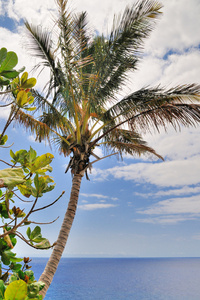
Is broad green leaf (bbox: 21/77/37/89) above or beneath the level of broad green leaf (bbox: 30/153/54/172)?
above

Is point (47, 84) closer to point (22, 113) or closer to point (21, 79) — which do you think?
point (22, 113)

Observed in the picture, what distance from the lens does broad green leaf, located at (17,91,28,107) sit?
102 centimetres

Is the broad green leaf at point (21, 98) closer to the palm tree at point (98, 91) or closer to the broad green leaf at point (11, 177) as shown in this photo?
the broad green leaf at point (11, 177)

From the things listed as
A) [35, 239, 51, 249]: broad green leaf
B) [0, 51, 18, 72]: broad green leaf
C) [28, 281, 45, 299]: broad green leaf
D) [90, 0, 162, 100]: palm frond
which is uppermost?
[90, 0, 162, 100]: palm frond

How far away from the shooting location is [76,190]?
539 centimetres

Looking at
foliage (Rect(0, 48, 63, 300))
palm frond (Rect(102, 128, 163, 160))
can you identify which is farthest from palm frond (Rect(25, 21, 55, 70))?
foliage (Rect(0, 48, 63, 300))

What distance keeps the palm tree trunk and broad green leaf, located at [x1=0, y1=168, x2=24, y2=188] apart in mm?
4022

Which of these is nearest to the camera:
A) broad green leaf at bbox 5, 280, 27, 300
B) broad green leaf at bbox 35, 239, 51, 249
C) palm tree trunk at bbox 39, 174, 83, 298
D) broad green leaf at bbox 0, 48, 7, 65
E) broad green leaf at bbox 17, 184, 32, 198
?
broad green leaf at bbox 5, 280, 27, 300

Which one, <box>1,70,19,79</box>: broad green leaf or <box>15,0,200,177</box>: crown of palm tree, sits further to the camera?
<box>15,0,200,177</box>: crown of palm tree

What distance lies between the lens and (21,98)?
40.7 inches

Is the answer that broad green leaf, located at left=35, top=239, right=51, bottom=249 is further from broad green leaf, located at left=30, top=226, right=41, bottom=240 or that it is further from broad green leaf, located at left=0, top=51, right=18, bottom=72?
broad green leaf, located at left=0, top=51, right=18, bottom=72

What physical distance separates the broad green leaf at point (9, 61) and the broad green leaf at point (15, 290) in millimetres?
703

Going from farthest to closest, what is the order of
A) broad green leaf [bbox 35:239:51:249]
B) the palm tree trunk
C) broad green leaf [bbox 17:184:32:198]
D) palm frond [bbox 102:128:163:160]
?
palm frond [bbox 102:128:163:160] → the palm tree trunk → broad green leaf [bbox 17:184:32:198] → broad green leaf [bbox 35:239:51:249]

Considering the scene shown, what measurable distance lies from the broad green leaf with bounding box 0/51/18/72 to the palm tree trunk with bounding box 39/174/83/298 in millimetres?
4151
